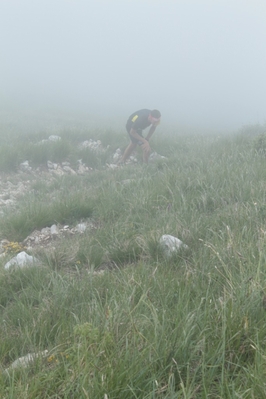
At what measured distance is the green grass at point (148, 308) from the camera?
1379mm

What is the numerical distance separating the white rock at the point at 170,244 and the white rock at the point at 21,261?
1.13m

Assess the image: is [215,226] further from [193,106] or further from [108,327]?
[193,106]

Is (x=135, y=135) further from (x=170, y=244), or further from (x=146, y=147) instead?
(x=170, y=244)

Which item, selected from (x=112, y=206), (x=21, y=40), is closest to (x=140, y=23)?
(x=21, y=40)

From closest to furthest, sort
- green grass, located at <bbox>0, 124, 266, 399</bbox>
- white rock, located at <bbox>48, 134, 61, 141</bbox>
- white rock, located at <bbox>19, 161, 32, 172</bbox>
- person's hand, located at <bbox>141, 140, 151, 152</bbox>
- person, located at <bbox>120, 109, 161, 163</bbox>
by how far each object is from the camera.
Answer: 1. green grass, located at <bbox>0, 124, 266, 399</bbox>
2. white rock, located at <bbox>19, 161, 32, 172</bbox>
3. person's hand, located at <bbox>141, 140, 151, 152</bbox>
4. person, located at <bbox>120, 109, 161, 163</bbox>
5. white rock, located at <bbox>48, 134, 61, 141</bbox>

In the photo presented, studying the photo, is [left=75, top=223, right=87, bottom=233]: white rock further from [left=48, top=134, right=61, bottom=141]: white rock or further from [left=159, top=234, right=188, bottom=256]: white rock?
[left=48, top=134, right=61, bottom=141]: white rock

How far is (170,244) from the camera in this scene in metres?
2.97

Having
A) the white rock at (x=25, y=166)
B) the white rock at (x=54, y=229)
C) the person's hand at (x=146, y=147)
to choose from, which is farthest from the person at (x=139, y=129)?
the white rock at (x=54, y=229)

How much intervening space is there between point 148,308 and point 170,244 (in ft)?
3.55

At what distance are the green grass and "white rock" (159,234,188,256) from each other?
0.05m

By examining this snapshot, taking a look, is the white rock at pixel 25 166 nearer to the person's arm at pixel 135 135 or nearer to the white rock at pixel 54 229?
the person's arm at pixel 135 135

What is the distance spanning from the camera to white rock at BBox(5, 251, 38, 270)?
118 inches

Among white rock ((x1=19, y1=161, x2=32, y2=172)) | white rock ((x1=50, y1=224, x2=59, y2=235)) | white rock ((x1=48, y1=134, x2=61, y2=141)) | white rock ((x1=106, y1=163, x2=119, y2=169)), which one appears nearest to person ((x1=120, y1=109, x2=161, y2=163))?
white rock ((x1=106, y1=163, x2=119, y2=169))

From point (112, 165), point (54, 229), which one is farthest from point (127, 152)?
point (54, 229)
